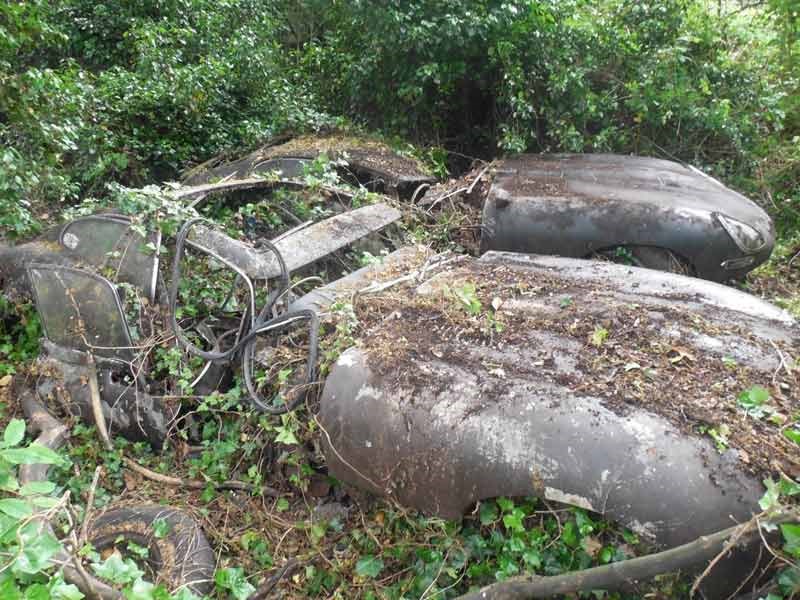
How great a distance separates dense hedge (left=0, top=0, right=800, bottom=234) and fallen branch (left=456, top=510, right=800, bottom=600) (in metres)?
4.68

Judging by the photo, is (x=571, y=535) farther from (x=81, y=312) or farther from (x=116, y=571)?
(x=81, y=312)

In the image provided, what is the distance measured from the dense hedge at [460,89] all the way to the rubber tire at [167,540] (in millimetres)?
3407

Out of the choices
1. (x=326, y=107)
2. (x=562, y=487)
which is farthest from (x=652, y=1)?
(x=562, y=487)

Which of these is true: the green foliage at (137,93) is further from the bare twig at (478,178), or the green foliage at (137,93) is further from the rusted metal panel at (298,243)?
the bare twig at (478,178)

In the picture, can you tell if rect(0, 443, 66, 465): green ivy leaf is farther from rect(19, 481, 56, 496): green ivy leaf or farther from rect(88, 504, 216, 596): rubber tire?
rect(88, 504, 216, 596): rubber tire

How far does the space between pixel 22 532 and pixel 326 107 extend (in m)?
6.66

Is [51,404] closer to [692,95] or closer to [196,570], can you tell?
[196,570]

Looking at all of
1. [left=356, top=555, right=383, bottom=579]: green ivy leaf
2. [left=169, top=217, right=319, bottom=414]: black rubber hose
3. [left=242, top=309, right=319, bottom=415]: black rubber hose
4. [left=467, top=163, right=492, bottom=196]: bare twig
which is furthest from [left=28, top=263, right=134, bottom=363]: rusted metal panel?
[left=467, top=163, right=492, bottom=196]: bare twig

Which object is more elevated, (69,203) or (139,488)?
(69,203)

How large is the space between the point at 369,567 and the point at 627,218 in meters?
2.83

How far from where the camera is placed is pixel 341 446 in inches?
97.3

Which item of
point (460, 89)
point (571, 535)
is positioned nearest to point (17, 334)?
point (571, 535)

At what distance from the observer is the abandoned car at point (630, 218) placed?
404 centimetres

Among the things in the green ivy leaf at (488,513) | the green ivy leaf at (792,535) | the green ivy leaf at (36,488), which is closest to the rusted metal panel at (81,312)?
the green ivy leaf at (36,488)
